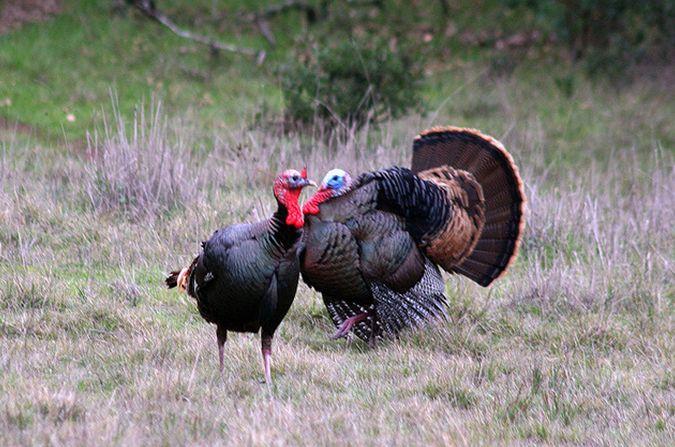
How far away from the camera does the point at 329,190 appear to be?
246 inches

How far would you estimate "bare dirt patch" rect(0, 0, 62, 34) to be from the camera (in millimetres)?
17406

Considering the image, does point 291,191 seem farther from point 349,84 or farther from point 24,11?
point 24,11

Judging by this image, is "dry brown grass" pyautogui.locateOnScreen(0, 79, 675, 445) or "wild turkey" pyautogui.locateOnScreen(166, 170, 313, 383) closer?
"dry brown grass" pyautogui.locateOnScreen(0, 79, 675, 445)

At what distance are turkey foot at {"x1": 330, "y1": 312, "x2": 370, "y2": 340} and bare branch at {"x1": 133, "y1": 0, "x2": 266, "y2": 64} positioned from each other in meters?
10.6

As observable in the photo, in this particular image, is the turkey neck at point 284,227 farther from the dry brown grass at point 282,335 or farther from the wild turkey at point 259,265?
the dry brown grass at point 282,335

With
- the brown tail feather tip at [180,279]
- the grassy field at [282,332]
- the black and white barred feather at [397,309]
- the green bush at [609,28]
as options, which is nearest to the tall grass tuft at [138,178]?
the grassy field at [282,332]

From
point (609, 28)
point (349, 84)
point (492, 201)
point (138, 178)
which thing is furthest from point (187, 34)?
point (492, 201)

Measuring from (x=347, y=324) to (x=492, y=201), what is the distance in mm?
1349

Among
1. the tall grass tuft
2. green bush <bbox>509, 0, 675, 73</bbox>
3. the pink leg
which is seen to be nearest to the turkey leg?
the pink leg

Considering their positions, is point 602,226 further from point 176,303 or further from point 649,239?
point 176,303

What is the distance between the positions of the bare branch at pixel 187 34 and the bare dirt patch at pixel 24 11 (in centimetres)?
157

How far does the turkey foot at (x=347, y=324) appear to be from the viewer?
6441 millimetres

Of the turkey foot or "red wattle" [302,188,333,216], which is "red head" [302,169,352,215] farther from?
the turkey foot

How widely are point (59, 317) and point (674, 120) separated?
11.9m
